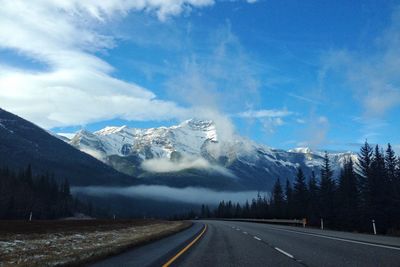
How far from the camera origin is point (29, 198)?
11344 centimetres

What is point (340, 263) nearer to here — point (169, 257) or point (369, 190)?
point (169, 257)

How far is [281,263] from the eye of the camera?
13.9 m

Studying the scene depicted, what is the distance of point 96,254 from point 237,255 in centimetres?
511

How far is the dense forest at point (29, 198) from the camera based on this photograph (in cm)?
10231

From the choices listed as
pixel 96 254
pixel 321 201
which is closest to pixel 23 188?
pixel 321 201

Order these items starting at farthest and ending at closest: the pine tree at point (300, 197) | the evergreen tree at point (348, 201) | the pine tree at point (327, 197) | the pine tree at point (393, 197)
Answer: the pine tree at point (300, 197), the pine tree at point (327, 197), the evergreen tree at point (348, 201), the pine tree at point (393, 197)

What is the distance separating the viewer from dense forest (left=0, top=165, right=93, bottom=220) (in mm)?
102312

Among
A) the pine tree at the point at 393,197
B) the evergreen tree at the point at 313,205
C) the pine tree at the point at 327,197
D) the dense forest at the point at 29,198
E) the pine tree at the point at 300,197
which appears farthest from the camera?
the dense forest at the point at 29,198

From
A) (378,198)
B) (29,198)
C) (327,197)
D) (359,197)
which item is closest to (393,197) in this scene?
(378,198)

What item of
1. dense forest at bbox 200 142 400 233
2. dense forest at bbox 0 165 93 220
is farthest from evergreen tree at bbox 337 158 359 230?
dense forest at bbox 0 165 93 220

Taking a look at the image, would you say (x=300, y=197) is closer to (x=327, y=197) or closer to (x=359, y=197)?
(x=327, y=197)

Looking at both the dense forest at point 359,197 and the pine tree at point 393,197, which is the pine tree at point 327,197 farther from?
the pine tree at point 393,197

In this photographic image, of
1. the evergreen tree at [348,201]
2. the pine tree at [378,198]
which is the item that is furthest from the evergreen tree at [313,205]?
the pine tree at [378,198]

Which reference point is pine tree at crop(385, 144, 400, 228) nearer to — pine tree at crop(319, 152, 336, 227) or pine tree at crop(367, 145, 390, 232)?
pine tree at crop(367, 145, 390, 232)
